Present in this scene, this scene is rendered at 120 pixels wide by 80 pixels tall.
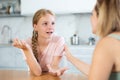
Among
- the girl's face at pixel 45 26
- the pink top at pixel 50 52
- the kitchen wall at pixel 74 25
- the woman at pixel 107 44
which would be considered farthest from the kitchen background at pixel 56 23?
the woman at pixel 107 44

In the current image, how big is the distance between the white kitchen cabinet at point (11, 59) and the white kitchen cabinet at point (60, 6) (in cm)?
64

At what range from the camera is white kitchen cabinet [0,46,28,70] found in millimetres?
4109

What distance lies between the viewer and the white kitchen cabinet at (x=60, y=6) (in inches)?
155

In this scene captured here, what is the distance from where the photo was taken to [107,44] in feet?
2.63

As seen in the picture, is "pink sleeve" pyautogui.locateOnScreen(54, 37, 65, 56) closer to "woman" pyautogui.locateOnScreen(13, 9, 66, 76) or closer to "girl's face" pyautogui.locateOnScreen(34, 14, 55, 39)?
"woman" pyautogui.locateOnScreen(13, 9, 66, 76)

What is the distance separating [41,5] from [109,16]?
3.37 meters

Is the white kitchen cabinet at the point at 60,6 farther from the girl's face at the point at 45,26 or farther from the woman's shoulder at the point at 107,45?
the woman's shoulder at the point at 107,45

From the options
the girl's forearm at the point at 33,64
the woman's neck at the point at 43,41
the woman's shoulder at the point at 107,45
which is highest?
Answer: the woman's shoulder at the point at 107,45

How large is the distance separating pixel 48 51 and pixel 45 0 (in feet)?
8.05

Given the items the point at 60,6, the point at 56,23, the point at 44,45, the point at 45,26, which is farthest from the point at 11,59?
the point at 45,26

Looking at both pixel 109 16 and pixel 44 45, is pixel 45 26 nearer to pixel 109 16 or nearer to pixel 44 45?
pixel 44 45

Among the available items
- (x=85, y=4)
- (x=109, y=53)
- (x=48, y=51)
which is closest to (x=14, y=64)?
(x=85, y=4)

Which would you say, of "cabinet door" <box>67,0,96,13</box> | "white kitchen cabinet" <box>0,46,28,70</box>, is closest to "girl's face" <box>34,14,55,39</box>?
"cabinet door" <box>67,0,96,13</box>

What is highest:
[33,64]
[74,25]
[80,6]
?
[80,6]
